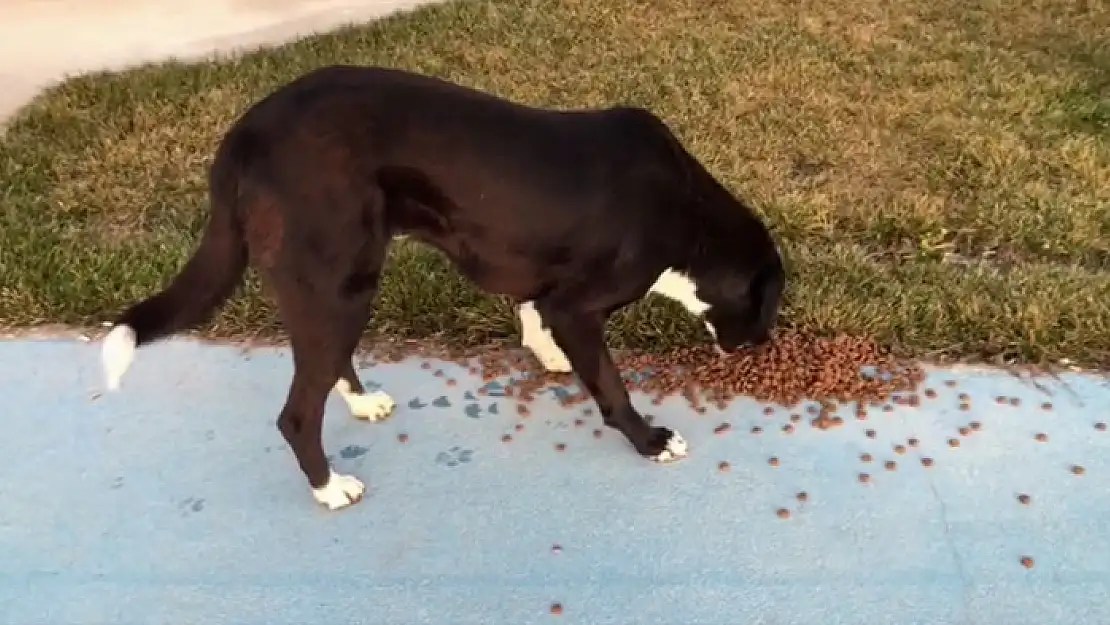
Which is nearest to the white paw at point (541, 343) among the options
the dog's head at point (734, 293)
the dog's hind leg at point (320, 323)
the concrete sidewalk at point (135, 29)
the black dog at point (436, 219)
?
the black dog at point (436, 219)

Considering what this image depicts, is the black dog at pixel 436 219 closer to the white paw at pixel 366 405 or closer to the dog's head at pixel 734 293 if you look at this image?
the dog's head at pixel 734 293

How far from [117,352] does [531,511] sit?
110 cm

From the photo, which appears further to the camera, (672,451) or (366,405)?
(366,405)

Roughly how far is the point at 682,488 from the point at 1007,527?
83cm

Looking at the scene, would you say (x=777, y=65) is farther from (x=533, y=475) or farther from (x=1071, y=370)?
(x=533, y=475)

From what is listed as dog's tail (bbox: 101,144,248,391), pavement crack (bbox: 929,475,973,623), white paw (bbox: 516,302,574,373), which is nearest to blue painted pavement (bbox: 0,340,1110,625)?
pavement crack (bbox: 929,475,973,623)

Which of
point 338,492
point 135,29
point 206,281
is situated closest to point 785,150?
point 338,492

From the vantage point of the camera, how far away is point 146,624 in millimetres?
2449

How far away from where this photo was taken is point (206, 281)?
2648 mm

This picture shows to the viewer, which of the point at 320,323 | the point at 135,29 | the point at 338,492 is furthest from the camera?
the point at 135,29

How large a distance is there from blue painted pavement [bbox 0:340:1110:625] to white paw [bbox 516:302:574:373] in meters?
0.15

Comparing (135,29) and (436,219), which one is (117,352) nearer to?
(436,219)

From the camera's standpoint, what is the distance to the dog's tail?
2.54 m

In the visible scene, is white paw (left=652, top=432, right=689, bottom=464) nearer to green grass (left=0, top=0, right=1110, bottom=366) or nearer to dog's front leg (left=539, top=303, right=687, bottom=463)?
dog's front leg (left=539, top=303, right=687, bottom=463)
